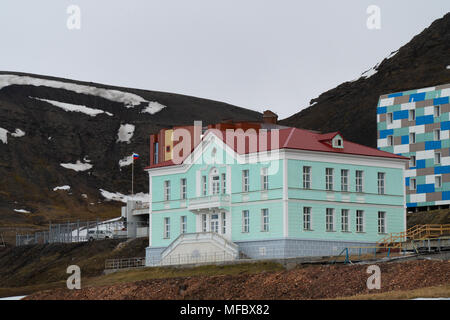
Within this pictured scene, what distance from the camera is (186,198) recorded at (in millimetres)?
70562

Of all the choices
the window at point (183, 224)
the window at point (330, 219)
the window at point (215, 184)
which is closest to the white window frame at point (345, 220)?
the window at point (330, 219)

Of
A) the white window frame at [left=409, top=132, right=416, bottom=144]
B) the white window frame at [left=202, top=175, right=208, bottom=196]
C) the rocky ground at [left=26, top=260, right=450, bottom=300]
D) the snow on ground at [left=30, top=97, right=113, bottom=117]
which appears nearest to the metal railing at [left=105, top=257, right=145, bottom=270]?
Result: the white window frame at [left=202, top=175, right=208, bottom=196]

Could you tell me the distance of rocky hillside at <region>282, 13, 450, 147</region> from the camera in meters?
164

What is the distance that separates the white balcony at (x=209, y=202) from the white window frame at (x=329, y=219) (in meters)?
6.97

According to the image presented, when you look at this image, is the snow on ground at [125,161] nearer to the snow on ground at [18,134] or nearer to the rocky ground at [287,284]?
the snow on ground at [18,134]

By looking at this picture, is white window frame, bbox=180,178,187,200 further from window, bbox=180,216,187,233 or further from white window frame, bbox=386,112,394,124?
white window frame, bbox=386,112,394,124

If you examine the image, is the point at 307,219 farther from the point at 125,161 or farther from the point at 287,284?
the point at 125,161

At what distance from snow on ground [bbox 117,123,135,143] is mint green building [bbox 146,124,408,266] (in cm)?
11402

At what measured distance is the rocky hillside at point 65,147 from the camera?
15112 cm

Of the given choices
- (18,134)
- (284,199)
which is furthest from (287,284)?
(18,134)

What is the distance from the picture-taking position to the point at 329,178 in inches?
2569

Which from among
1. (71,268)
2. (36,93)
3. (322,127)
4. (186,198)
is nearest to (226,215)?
(186,198)
